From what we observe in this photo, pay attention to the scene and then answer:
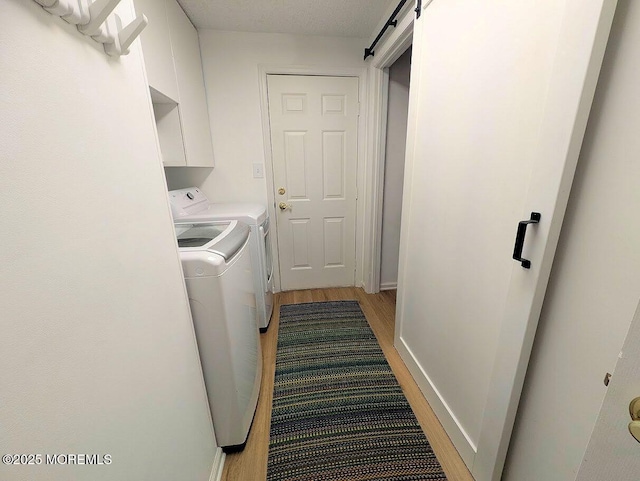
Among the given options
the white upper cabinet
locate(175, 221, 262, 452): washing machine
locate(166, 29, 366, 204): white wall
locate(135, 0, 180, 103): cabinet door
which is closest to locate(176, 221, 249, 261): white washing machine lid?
locate(175, 221, 262, 452): washing machine

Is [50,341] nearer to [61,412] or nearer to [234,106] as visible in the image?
[61,412]

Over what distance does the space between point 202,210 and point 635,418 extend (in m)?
2.18

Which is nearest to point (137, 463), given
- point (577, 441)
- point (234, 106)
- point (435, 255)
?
point (577, 441)

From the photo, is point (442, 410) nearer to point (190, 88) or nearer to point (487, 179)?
point (487, 179)

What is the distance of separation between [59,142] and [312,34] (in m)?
2.26

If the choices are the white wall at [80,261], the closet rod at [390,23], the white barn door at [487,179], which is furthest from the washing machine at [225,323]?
the closet rod at [390,23]

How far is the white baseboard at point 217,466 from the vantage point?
3.50ft

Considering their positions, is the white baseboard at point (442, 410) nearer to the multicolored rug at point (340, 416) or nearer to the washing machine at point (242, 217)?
the multicolored rug at point (340, 416)

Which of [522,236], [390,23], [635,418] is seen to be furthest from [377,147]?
[635,418]

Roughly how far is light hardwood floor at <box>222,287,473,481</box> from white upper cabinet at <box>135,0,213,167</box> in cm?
145

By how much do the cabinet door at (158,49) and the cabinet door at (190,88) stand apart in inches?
3.1

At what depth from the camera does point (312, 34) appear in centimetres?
207

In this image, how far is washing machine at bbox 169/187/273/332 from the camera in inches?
67.8

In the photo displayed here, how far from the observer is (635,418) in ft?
1.30
